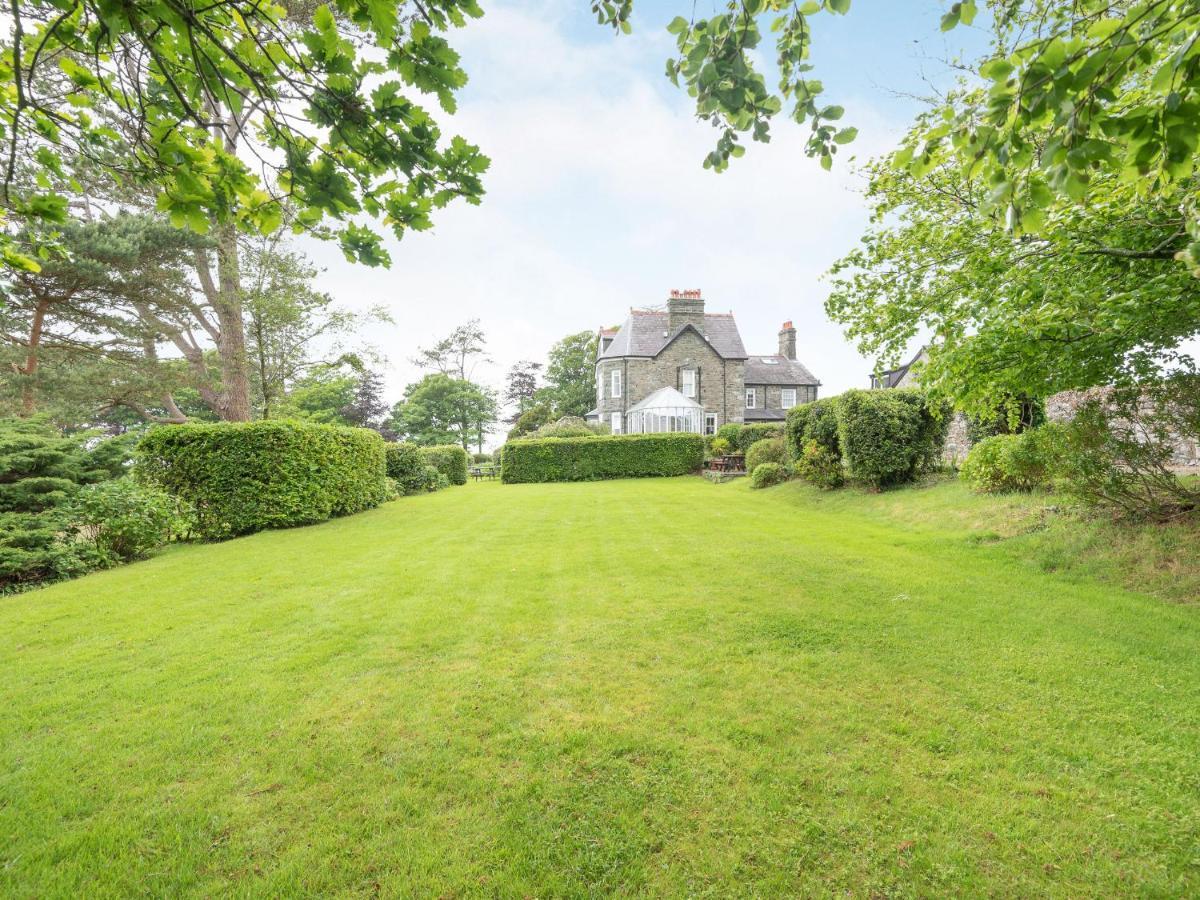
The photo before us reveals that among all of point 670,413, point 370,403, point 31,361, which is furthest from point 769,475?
point 370,403

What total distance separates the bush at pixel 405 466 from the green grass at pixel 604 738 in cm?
1213

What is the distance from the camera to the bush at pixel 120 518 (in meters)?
7.55

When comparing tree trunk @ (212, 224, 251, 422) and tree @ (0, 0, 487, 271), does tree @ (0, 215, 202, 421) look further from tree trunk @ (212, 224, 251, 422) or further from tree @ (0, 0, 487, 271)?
tree @ (0, 0, 487, 271)

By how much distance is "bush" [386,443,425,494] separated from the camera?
17938 mm

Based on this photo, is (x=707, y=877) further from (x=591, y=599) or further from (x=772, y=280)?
(x=772, y=280)

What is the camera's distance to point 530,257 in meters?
21.8

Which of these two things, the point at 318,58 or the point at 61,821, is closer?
the point at 61,821

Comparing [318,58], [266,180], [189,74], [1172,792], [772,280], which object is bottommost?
[1172,792]

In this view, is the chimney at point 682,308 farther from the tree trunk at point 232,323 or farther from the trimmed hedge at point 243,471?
the trimmed hedge at point 243,471

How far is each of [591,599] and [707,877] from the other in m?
3.33

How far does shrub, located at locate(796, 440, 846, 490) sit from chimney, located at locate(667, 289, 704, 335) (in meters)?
21.8

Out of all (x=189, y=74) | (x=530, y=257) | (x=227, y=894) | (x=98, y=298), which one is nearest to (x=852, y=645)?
(x=227, y=894)

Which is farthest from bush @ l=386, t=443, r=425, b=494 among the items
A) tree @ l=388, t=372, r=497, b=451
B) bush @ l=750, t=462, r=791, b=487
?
tree @ l=388, t=372, r=497, b=451

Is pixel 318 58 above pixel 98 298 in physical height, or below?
below
